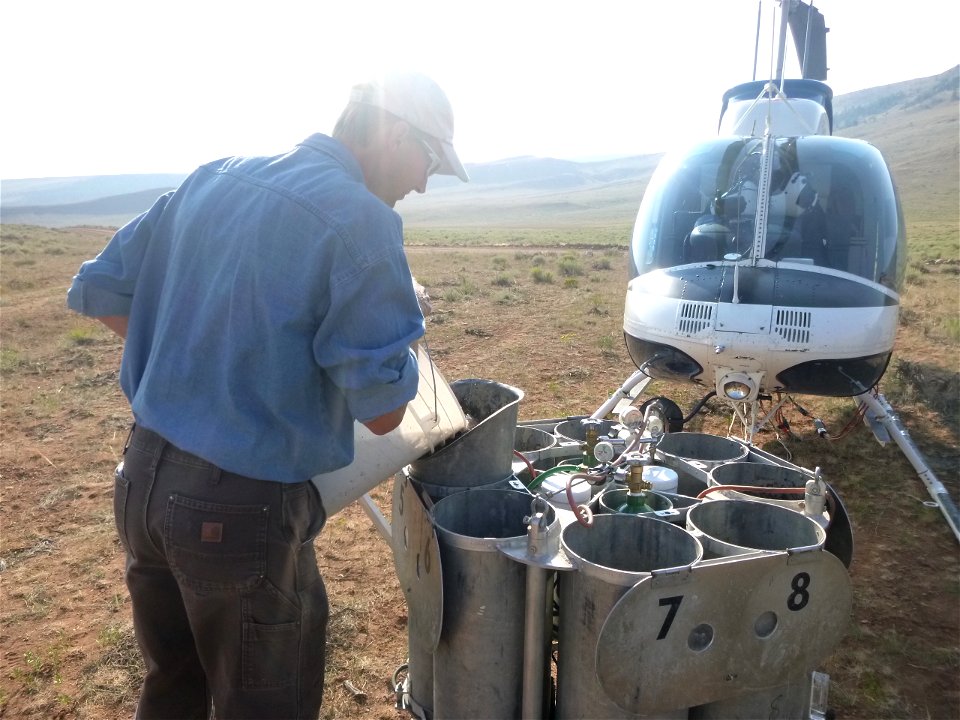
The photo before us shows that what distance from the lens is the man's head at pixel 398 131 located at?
6.32 feet

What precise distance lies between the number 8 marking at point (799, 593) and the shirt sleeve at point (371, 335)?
1.54 metres

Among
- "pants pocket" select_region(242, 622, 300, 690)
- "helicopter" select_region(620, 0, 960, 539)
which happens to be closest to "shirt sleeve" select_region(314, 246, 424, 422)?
"pants pocket" select_region(242, 622, 300, 690)

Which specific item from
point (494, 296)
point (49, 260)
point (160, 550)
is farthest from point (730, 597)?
point (49, 260)

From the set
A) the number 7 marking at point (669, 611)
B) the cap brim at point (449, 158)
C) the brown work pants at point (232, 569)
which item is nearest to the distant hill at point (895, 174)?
the number 7 marking at point (669, 611)

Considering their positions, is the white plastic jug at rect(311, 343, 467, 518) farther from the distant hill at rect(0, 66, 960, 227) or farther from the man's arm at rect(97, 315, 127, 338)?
the distant hill at rect(0, 66, 960, 227)

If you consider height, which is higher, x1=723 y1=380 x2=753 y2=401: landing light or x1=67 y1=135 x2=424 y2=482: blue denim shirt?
x1=67 y1=135 x2=424 y2=482: blue denim shirt

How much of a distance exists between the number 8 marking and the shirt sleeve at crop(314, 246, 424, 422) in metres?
1.54

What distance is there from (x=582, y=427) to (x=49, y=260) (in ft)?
91.3

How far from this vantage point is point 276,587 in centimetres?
193

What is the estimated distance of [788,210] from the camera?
504 cm

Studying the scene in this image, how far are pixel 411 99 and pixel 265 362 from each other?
32.1 inches

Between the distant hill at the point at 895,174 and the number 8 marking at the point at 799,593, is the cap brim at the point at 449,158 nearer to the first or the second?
the number 8 marking at the point at 799,593

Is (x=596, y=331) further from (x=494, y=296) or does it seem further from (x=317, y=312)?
(x=317, y=312)

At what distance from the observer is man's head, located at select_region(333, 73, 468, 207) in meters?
1.93
